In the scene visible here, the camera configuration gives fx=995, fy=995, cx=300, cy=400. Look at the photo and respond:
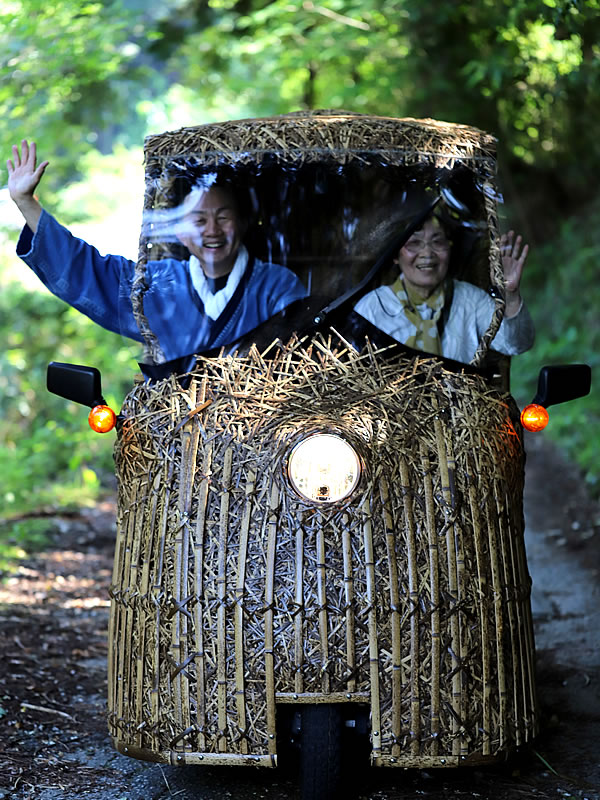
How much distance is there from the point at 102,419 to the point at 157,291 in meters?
0.57

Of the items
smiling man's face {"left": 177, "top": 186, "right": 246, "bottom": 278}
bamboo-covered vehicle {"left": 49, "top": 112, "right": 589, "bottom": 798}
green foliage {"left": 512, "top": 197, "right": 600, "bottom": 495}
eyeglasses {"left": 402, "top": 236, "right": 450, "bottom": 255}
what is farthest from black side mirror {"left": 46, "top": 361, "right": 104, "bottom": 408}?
green foliage {"left": 512, "top": 197, "right": 600, "bottom": 495}

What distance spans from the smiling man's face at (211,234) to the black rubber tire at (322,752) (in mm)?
1646

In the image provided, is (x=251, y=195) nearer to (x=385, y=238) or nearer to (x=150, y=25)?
(x=385, y=238)

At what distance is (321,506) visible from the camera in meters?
3.14

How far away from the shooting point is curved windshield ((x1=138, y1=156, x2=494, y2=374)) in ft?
12.0

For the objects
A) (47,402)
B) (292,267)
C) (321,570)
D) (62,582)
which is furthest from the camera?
(47,402)

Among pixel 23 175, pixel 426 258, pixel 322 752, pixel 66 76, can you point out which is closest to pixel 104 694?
pixel 322 752

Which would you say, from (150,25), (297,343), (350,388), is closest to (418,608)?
(350,388)

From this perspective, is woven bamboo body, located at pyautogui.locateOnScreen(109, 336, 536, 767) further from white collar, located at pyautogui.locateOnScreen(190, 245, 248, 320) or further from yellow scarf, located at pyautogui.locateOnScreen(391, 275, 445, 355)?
white collar, located at pyautogui.locateOnScreen(190, 245, 248, 320)

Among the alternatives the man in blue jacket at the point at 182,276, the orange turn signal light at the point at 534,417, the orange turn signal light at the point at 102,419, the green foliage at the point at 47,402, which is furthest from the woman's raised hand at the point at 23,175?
the green foliage at the point at 47,402

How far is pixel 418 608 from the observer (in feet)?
10.3

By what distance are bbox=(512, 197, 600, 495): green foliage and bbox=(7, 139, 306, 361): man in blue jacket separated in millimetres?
6209

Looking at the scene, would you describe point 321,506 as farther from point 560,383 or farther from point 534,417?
point 560,383

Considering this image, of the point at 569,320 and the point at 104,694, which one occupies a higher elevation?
the point at 569,320
